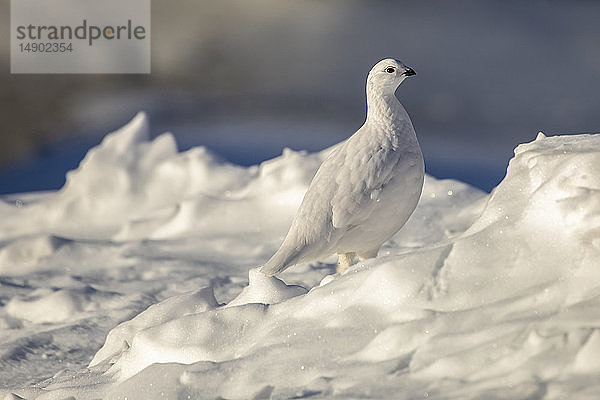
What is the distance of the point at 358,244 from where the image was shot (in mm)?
3656

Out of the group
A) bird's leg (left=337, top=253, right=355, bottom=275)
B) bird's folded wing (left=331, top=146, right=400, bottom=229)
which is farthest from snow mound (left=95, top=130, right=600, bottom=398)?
bird's leg (left=337, top=253, right=355, bottom=275)

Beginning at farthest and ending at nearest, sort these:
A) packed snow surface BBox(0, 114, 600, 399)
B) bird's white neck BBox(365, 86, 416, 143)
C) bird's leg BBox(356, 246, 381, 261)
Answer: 1. bird's leg BBox(356, 246, 381, 261)
2. bird's white neck BBox(365, 86, 416, 143)
3. packed snow surface BBox(0, 114, 600, 399)

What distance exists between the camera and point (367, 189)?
11.4 feet

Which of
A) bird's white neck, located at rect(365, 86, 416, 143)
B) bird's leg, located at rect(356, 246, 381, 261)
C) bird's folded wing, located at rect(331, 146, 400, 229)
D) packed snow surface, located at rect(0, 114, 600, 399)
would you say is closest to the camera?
packed snow surface, located at rect(0, 114, 600, 399)

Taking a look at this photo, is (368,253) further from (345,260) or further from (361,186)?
(361,186)

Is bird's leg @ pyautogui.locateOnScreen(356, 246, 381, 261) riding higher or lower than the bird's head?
lower

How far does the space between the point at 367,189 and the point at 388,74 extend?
0.60 m

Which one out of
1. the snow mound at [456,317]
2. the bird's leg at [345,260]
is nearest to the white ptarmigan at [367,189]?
the bird's leg at [345,260]

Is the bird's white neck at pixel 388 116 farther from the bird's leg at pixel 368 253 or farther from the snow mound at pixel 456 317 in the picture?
the snow mound at pixel 456 317

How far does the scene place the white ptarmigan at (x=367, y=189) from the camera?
3.49 meters

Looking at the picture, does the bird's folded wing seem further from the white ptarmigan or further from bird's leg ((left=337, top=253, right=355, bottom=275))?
bird's leg ((left=337, top=253, right=355, bottom=275))

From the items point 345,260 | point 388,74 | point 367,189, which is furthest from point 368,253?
→ point 388,74

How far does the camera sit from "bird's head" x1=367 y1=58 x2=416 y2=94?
373 centimetres

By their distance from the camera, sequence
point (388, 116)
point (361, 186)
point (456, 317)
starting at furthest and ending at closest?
point (388, 116)
point (361, 186)
point (456, 317)
